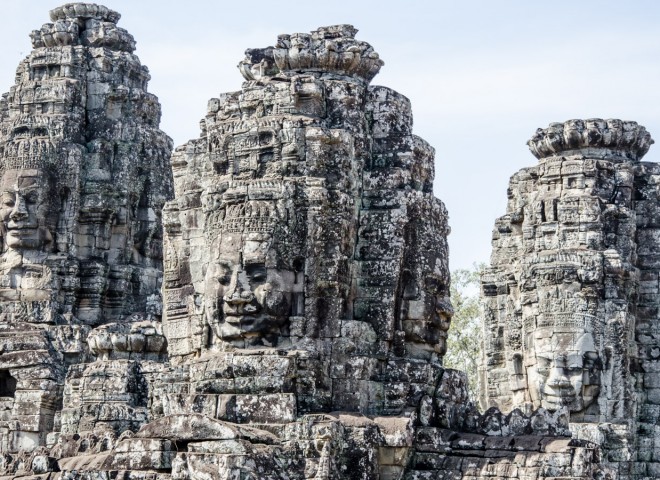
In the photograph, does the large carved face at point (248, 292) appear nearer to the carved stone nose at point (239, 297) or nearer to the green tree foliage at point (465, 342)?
the carved stone nose at point (239, 297)

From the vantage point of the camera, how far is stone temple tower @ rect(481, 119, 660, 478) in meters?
41.4

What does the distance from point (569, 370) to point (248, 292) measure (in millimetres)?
10545

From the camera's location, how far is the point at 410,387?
33.2 metres

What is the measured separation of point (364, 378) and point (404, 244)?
240 centimetres

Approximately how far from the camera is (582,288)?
42219 mm

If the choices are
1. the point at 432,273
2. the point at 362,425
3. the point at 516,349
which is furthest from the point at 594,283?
the point at 362,425

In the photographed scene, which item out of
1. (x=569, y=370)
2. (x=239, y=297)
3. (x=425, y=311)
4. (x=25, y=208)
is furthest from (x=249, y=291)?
(x=25, y=208)

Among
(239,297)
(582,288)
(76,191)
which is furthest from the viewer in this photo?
(76,191)

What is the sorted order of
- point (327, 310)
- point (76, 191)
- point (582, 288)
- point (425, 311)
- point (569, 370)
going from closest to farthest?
point (327, 310), point (425, 311), point (569, 370), point (582, 288), point (76, 191)

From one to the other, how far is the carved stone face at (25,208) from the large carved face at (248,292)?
42.0ft

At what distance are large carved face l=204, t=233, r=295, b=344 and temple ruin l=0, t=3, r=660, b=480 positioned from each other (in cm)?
3

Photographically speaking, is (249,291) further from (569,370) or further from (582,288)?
(582,288)

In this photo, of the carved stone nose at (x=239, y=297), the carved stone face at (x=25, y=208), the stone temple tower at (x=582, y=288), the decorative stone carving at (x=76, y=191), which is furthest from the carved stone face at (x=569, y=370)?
the carved stone face at (x=25, y=208)

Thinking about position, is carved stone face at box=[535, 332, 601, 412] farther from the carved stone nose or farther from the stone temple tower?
the carved stone nose
